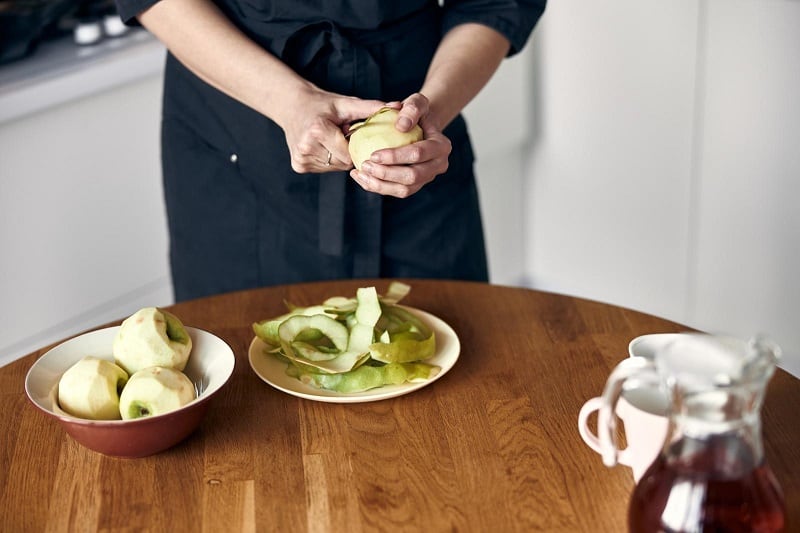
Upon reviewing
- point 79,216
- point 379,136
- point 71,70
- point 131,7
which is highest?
point 131,7

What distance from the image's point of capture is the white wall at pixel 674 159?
7.03ft

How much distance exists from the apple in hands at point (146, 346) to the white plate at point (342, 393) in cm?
11

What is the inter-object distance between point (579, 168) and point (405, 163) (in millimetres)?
1463

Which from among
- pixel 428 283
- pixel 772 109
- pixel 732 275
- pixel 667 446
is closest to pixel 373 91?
pixel 428 283

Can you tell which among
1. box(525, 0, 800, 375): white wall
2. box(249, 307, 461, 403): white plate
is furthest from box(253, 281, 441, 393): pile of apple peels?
box(525, 0, 800, 375): white wall

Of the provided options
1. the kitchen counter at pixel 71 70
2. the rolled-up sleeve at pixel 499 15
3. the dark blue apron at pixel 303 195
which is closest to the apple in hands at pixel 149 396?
the dark blue apron at pixel 303 195

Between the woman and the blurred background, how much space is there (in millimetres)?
446

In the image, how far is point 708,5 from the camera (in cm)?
219

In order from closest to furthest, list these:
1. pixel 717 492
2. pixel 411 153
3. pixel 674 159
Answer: pixel 717 492, pixel 411 153, pixel 674 159

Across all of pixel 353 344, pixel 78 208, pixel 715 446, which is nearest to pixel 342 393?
pixel 353 344

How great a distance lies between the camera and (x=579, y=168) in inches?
101

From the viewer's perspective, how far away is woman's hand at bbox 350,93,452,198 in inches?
45.4

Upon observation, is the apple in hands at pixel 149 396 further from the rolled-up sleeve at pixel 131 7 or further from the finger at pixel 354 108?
the rolled-up sleeve at pixel 131 7

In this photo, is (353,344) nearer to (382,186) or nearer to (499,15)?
(382,186)
